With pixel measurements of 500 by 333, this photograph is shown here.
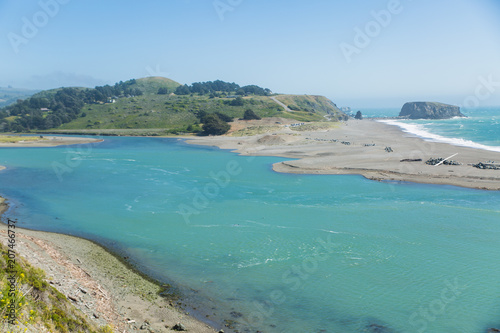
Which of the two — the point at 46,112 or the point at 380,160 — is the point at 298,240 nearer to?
the point at 380,160

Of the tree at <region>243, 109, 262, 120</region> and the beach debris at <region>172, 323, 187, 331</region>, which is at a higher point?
the tree at <region>243, 109, 262, 120</region>

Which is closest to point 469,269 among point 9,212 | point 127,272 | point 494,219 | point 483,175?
point 494,219

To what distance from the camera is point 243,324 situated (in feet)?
56.6

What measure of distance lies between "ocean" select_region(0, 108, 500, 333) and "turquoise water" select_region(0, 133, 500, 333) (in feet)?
0.31

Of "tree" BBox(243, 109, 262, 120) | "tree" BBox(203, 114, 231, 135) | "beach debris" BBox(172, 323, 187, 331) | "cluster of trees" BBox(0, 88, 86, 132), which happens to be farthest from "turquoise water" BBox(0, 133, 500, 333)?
"cluster of trees" BBox(0, 88, 86, 132)

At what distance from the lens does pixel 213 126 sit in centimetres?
11256

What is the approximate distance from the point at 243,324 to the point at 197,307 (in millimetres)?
2747

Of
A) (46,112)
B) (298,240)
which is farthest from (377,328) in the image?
(46,112)

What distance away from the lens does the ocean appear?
740 inches

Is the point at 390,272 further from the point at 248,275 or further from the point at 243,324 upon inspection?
the point at 243,324

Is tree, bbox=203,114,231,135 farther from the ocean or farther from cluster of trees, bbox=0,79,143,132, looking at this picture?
cluster of trees, bbox=0,79,143,132

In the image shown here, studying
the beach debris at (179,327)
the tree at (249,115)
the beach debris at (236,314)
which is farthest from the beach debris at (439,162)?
the tree at (249,115)

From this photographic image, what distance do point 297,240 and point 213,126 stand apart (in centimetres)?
8803

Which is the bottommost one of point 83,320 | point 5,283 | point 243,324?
point 243,324
